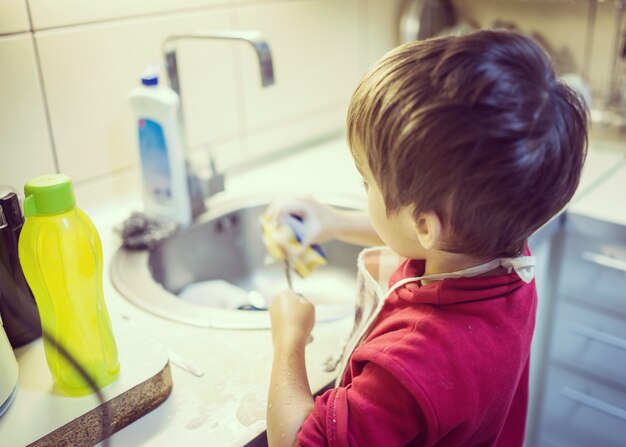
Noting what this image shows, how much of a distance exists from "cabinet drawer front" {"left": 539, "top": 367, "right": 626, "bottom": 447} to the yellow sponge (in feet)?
2.14

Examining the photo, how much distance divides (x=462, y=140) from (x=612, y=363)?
918 mm

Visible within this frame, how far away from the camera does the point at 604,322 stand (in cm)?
125

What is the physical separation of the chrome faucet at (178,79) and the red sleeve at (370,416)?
0.59 meters

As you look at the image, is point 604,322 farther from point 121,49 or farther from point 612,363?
point 121,49

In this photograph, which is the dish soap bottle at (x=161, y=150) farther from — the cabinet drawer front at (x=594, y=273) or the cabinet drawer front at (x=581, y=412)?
the cabinet drawer front at (x=581, y=412)

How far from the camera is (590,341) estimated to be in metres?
1.28

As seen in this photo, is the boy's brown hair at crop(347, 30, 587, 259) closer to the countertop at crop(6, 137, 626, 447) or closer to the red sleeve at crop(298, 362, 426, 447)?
the red sleeve at crop(298, 362, 426, 447)

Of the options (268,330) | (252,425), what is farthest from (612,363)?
(252,425)

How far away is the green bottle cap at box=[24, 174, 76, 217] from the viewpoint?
2.13 ft

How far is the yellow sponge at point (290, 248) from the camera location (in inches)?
40.9

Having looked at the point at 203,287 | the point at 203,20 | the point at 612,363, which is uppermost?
the point at 203,20

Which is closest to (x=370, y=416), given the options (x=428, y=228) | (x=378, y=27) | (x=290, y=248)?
(x=428, y=228)

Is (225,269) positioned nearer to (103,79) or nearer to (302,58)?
(103,79)

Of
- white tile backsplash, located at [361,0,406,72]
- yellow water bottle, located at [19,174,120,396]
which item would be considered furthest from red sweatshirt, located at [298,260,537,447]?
white tile backsplash, located at [361,0,406,72]
